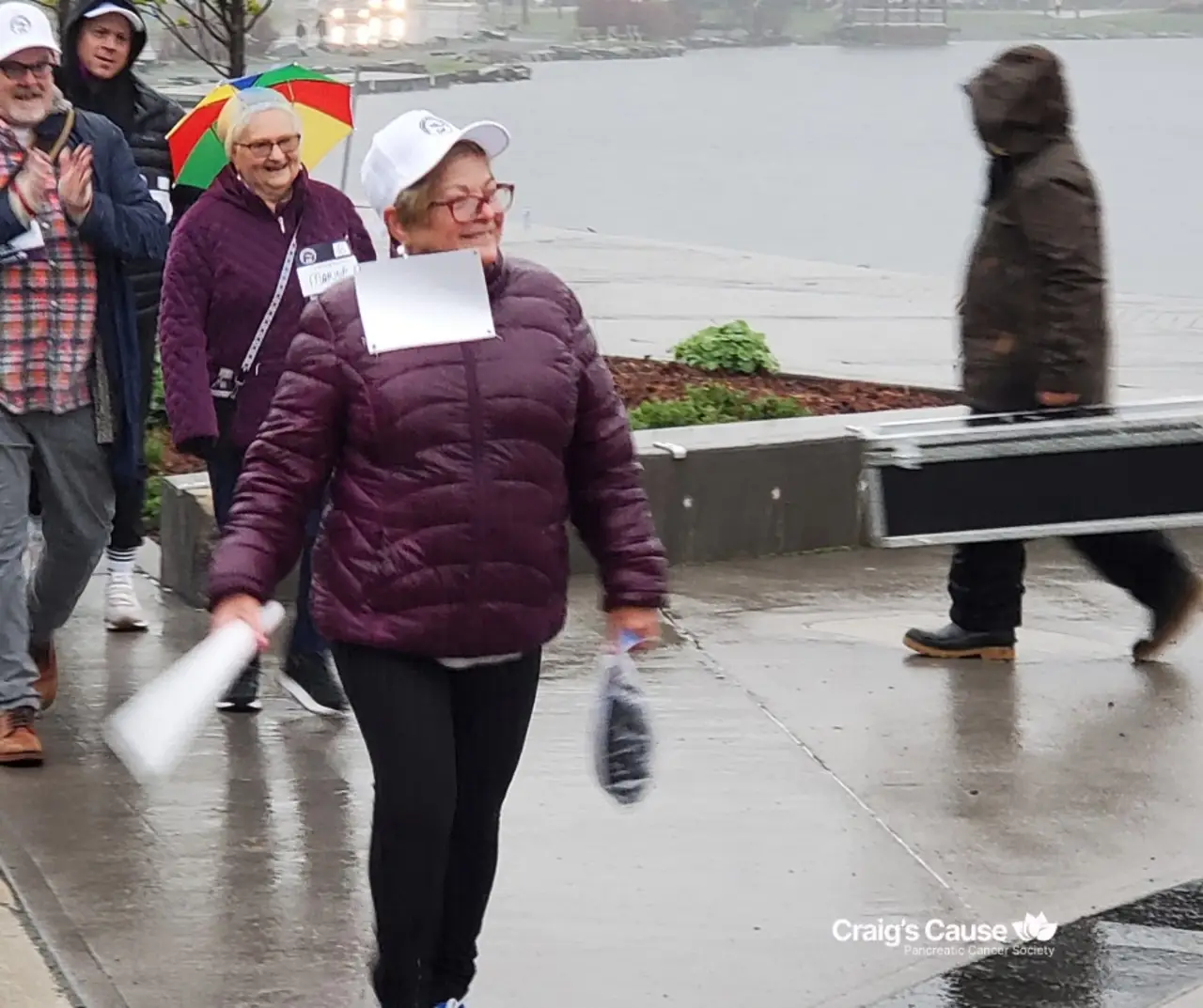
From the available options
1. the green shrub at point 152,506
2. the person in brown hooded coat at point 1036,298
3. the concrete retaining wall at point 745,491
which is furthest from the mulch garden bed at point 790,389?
the person in brown hooded coat at point 1036,298

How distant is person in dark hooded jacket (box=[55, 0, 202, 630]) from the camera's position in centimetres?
668

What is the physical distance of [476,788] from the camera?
4.11m

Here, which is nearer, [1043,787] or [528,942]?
[528,942]

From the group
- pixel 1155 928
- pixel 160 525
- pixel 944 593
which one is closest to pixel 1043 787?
pixel 1155 928

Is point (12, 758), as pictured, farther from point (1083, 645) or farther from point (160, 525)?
point (1083, 645)

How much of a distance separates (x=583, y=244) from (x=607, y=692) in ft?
49.1

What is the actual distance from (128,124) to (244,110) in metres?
1.12

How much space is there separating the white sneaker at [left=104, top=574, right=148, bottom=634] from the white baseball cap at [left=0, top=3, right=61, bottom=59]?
2.00 meters

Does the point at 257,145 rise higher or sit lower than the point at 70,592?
higher

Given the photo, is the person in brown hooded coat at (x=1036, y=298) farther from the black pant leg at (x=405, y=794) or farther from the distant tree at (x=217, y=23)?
the distant tree at (x=217, y=23)

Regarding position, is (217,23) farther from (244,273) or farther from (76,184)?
(76,184)

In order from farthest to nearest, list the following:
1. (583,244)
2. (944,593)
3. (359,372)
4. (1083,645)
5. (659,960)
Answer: (583,244) < (944,593) < (1083,645) < (659,960) < (359,372)

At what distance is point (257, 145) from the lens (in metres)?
6.00

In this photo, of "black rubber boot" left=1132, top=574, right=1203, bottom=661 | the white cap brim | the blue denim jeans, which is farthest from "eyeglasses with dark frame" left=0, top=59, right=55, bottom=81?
"black rubber boot" left=1132, top=574, right=1203, bottom=661
